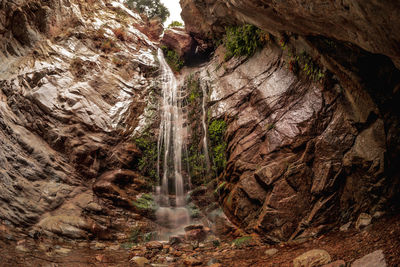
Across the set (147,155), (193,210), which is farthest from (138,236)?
(147,155)

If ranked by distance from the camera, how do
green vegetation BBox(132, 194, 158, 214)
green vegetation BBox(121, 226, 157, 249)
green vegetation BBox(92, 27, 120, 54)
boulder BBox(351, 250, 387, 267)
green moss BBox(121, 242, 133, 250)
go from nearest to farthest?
boulder BBox(351, 250, 387, 267) → green moss BBox(121, 242, 133, 250) → green vegetation BBox(121, 226, 157, 249) → green vegetation BBox(132, 194, 158, 214) → green vegetation BBox(92, 27, 120, 54)

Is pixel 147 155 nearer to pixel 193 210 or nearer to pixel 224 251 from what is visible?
pixel 193 210

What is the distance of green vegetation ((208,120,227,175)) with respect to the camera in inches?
283

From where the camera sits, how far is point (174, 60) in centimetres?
1391

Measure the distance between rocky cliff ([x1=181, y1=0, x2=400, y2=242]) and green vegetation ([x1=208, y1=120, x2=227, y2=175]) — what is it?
0.50 meters

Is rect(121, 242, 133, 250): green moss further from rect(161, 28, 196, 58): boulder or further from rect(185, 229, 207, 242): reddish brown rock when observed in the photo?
rect(161, 28, 196, 58): boulder

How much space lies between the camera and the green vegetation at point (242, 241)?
4.93 m

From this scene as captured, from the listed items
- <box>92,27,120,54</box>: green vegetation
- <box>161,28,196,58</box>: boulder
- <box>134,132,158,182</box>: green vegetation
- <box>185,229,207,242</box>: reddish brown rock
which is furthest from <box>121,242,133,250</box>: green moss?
<box>161,28,196,58</box>: boulder

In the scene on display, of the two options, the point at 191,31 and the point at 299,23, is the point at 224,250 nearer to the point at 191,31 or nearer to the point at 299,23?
the point at 299,23

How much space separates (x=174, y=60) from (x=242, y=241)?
38.4ft

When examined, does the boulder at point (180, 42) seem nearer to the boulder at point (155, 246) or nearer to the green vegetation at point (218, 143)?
the green vegetation at point (218, 143)

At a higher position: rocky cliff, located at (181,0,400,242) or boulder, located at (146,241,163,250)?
rocky cliff, located at (181,0,400,242)

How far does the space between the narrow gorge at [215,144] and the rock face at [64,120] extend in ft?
0.14

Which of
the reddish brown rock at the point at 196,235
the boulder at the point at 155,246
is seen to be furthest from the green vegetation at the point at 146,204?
the reddish brown rock at the point at 196,235
